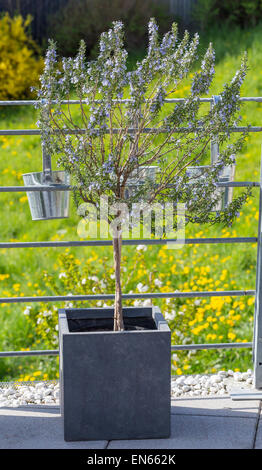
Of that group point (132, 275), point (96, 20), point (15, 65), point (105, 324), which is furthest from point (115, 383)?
point (96, 20)

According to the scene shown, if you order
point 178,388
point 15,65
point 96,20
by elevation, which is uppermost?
point 96,20

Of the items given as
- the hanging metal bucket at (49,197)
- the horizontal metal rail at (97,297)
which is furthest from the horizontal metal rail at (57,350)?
the hanging metal bucket at (49,197)

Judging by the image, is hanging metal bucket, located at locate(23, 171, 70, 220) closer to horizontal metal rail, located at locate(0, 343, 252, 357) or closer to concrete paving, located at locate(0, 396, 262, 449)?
horizontal metal rail, located at locate(0, 343, 252, 357)

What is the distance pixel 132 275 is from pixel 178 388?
161 cm

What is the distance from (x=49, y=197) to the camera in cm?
335

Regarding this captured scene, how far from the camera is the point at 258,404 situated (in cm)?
334

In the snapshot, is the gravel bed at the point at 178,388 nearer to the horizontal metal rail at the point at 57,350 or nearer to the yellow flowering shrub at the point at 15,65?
the horizontal metal rail at the point at 57,350

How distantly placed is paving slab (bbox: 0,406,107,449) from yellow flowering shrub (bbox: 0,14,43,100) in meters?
5.63

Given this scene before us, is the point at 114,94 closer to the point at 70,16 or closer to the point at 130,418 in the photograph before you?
the point at 130,418

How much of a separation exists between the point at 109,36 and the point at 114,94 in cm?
23

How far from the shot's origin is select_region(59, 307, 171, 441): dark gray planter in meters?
2.86

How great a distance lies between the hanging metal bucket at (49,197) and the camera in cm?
333

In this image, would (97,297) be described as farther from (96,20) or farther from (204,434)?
(96,20)
